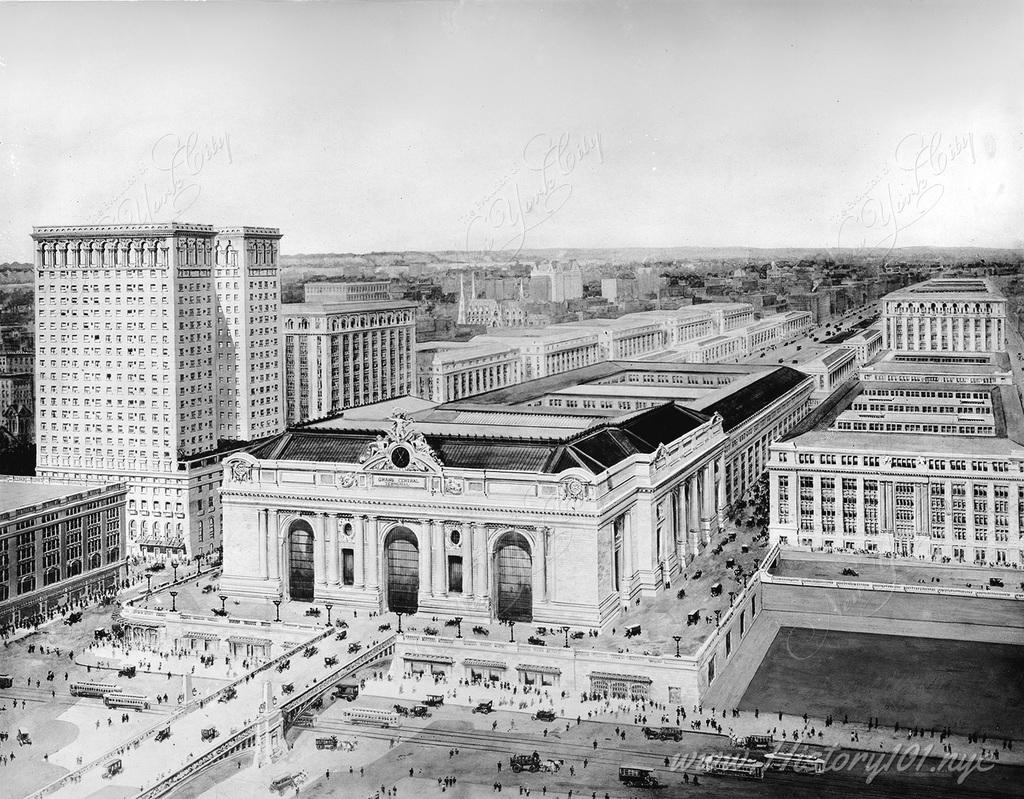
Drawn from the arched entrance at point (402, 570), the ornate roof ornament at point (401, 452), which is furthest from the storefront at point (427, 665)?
the ornate roof ornament at point (401, 452)

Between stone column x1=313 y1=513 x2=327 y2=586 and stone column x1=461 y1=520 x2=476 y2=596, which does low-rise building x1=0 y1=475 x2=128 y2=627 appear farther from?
stone column x1=461 y1=520 x2=476 y2=596

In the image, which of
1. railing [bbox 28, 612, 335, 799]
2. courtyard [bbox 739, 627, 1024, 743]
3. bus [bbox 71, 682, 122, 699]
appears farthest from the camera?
bus [bbox 71, 682, 122, 699]

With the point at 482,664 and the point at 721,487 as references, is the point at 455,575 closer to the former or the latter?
the point at 482,664

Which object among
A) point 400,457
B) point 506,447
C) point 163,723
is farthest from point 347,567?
point 163,723

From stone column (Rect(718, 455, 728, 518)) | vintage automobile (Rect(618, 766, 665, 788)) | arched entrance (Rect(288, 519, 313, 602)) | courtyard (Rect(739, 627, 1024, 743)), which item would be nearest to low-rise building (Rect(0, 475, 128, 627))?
arched entrance (Rect(288, 519, 313, 602))

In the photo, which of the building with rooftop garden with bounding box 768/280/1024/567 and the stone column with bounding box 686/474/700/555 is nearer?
the building with rooftop garden with bounding box 768/280/1024/567

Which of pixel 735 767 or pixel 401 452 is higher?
pixel 401 452

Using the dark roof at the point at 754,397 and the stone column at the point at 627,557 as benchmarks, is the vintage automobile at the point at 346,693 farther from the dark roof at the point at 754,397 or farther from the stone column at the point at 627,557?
the dark roof at the point at 754,397
